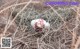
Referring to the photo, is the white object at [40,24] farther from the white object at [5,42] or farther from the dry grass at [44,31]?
the white object at [5,42]

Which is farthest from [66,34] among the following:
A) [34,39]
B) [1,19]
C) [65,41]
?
[1,19]

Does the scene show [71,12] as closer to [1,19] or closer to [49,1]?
[49,1]

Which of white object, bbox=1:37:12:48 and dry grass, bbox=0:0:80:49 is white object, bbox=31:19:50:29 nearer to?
dry grass, bbox=0:0:80:49

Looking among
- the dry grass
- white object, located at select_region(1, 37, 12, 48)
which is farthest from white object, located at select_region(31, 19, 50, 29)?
white object, located at select_region(1, 37, 12, 48)

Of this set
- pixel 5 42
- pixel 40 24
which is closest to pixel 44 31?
pixel 40 24

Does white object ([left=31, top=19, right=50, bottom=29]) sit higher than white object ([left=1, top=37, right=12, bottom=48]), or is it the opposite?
white object ([left=31, top=19, right=50, bottom=29])

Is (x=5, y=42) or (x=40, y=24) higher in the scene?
(x=40, y=24)

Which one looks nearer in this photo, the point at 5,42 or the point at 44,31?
the point at 5,42

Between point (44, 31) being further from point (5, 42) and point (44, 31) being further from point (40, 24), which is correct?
point (5, 42)
